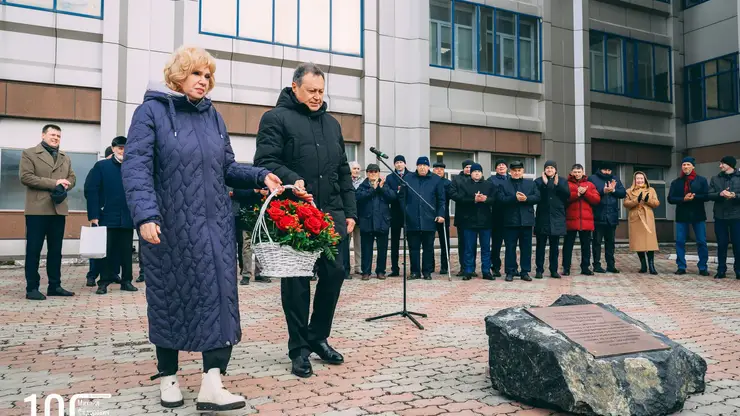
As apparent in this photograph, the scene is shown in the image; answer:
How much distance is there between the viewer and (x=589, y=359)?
148 inches

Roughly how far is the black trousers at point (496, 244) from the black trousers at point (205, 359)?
923 cm

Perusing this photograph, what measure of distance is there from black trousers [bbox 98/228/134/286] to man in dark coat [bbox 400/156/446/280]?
4.88 m

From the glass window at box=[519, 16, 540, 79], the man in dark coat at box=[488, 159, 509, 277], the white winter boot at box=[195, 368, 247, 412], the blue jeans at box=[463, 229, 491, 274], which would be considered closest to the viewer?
the white winter boot at box=[195, 368, 247, 412]

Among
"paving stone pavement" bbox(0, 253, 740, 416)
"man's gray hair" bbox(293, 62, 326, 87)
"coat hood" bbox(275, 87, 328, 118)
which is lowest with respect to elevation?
"paving stone pavement" bbox(0, 253, 740, 416)

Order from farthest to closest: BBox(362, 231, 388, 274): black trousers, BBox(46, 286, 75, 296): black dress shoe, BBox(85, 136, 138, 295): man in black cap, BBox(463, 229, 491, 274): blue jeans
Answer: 1. BBox(362, 231, 388, 274): black trousers
2. BBox(463, 229, 491, 274): blue jeans
3. BBox(85, 136, 138, 295): man in black cap
4. BBox(46, 286, 75, 296): black dress shoe

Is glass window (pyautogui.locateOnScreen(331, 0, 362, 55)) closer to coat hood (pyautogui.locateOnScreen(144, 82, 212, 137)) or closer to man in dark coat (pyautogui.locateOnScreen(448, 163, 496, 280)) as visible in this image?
man in dark coat (pyautogui.locateOnScreen(448, 163, 496, 280))

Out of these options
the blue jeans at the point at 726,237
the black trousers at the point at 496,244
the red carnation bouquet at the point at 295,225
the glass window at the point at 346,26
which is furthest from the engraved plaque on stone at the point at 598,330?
the glass window at the point at 346,26

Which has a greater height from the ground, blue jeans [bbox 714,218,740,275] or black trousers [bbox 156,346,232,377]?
blue jeans [bbox 714,218,740,275]

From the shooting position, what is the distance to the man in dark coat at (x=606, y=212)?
13.2 meters

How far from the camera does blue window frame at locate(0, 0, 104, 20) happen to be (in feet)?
49.2

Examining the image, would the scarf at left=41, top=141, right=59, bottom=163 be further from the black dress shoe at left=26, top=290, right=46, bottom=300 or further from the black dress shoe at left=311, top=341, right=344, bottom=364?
the black dress shoe at left=311, top=341, right=344, bottom=364

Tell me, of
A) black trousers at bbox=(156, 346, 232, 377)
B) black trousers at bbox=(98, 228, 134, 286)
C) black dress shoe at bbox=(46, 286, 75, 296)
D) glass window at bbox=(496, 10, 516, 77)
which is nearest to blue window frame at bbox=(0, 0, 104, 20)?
black trousers at bbox=(98, 228, 134, 286)

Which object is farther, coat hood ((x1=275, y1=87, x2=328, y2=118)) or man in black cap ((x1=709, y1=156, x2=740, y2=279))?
man in black cap ((x1=709, y1=156, x2=740, y2=279))

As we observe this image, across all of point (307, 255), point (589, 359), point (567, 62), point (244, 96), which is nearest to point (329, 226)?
point (307, 255)
